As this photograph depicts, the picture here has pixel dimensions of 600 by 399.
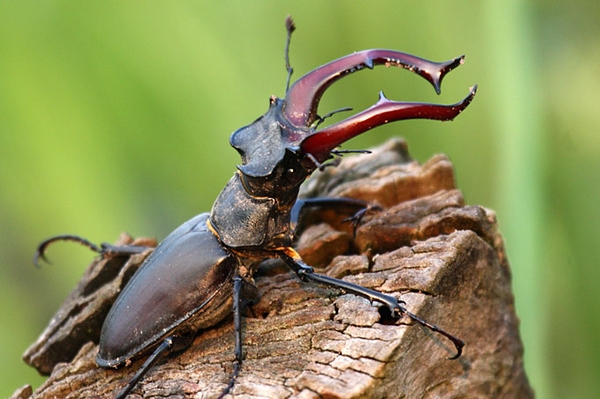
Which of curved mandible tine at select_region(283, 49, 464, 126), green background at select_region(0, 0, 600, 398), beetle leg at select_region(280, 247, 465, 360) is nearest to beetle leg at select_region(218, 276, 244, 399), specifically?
beetle leg at select_region(280, 247, 465, 360)

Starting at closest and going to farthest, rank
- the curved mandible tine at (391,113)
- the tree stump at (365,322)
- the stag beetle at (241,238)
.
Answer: the tree stump at (365,322) → the curved mandible tine at (391,113) → the stag beetle at (241,238)

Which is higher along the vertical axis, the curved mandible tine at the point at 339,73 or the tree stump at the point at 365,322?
the curved mandible tine at the point at 339,73

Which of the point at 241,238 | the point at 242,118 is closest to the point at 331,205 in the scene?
the point at 241,238

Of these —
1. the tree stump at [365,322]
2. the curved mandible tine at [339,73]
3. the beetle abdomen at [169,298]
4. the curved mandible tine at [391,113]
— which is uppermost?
the curved mandible tine at [339,73]

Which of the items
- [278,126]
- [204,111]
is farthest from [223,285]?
[204,111]

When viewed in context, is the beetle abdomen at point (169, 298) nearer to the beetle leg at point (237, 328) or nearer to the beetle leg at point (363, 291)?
the beetle leg at point (237, 328)

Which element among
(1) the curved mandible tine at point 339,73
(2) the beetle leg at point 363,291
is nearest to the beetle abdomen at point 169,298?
(2) the beetle leg at point 363,291

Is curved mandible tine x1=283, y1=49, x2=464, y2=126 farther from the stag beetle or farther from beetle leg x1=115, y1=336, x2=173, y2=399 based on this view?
beetle leg x1=115, y1=336, x2=173, y2=399
